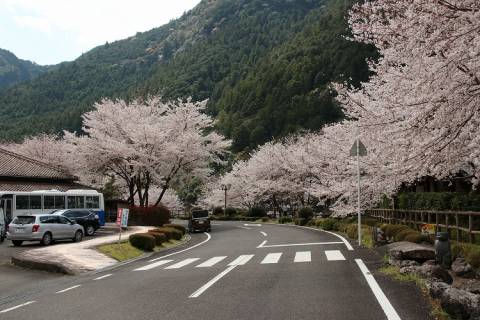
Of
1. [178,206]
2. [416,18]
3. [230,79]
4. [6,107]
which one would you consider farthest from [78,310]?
[6,107]

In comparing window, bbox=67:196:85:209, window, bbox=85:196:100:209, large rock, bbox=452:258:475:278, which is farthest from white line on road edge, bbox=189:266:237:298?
window, bbox=85:196:100:209

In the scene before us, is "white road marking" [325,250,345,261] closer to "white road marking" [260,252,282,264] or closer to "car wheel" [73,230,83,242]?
"white road marking" [260,252,282,264]

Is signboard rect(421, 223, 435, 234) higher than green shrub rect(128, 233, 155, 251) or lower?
higher

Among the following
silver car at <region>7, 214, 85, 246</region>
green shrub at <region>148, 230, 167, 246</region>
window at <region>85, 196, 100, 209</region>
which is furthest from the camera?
window at <region>85, 196, 100, 209</region>

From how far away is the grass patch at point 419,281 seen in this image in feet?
22.6

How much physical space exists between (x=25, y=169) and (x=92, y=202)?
393 inches

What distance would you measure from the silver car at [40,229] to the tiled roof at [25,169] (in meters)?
18.5

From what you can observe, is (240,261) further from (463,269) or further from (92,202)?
(92,202)

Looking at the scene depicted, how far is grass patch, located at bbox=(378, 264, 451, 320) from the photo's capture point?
688cm

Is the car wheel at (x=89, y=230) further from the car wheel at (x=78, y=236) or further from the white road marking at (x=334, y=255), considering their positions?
the white road marking at (x=334, y=255)

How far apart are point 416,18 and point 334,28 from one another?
139 metres

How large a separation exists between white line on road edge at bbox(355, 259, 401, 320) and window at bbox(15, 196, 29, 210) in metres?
25.1

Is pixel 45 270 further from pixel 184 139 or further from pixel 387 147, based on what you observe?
pixel 184 139

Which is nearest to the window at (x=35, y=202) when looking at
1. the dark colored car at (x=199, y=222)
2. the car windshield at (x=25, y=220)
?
the car windshield at (x=25, y=220)
